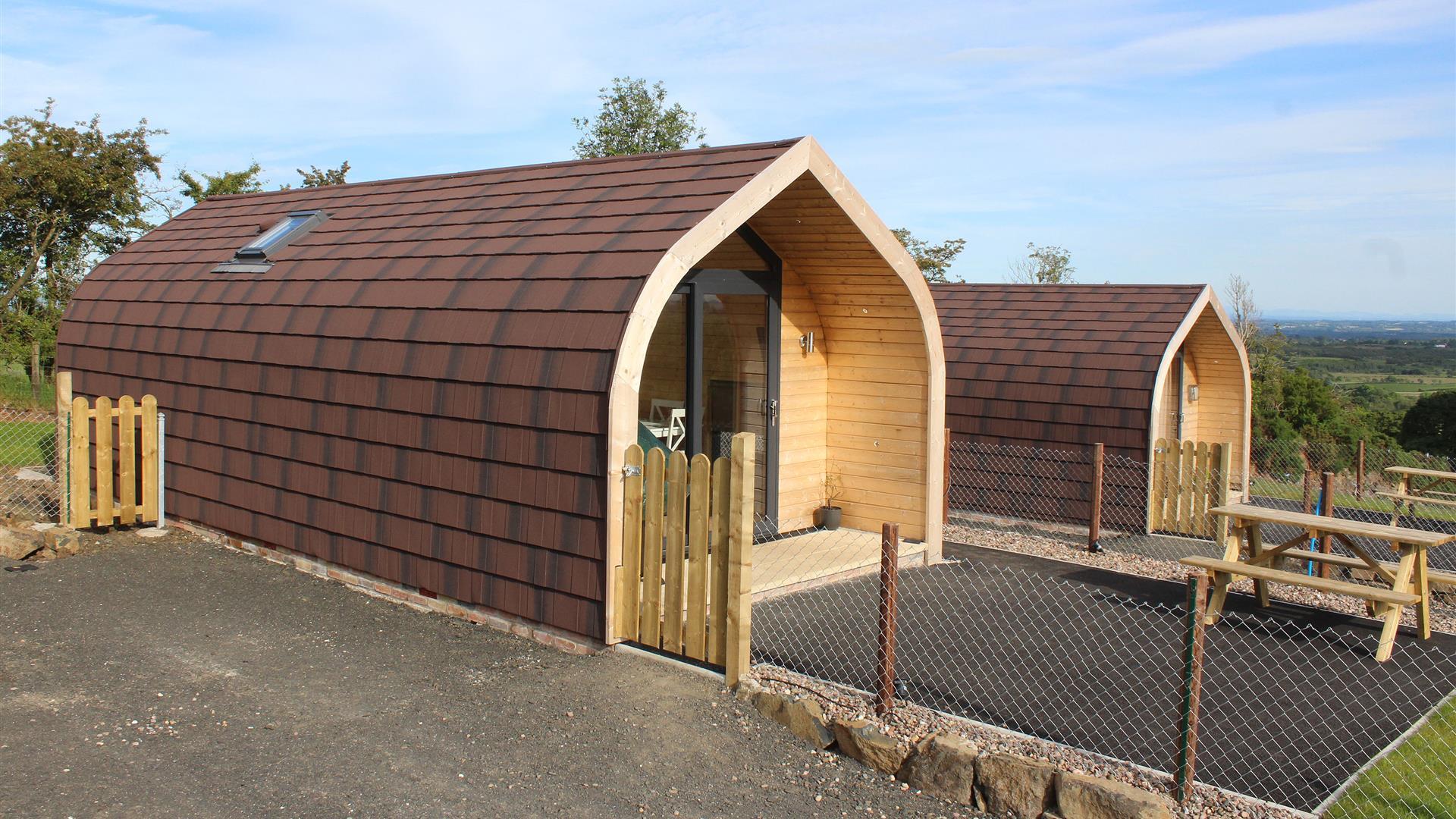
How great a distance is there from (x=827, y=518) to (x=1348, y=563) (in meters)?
4.25

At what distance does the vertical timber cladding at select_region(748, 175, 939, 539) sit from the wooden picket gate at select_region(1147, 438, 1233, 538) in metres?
4.65

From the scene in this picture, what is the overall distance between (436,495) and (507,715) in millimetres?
2449

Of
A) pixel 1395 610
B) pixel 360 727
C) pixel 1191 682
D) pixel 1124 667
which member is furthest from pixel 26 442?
pixel 1395 610

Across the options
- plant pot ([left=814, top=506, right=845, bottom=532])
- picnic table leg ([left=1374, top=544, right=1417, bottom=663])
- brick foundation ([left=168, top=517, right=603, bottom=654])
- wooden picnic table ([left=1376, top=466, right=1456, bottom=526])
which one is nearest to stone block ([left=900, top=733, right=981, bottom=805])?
brick foundation ([left=168, top=517, right=603, bottom=654])

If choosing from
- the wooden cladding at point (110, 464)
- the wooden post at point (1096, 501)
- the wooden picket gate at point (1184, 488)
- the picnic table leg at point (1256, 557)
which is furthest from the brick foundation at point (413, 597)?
the wooden picket gate at point (1184, 488)

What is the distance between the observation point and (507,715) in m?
5.98

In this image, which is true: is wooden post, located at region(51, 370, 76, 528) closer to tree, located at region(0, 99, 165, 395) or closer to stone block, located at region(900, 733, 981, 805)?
stone block, located at region(900, 733, 981, 805)

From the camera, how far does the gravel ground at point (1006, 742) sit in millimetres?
5023

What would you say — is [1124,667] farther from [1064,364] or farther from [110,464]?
[110,464]

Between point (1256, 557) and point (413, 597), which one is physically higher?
point (1256, 557)

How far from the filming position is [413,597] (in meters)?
8.30

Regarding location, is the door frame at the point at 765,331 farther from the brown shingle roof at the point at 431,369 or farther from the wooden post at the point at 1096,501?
the wooden post at the point at 1096,501

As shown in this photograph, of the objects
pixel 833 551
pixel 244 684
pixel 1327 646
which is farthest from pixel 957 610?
pixel 244 684

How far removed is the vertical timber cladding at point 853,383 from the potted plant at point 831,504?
0.05 m
